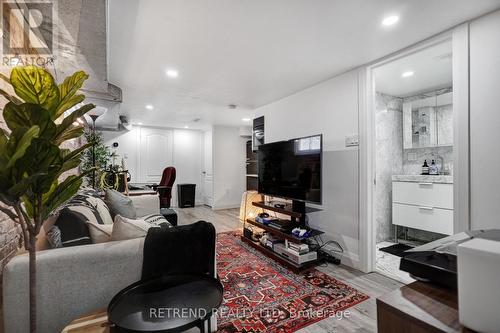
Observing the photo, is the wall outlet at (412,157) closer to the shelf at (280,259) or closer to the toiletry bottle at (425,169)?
the toiletry bottle at (425,169)

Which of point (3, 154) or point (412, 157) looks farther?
point (412, 157)

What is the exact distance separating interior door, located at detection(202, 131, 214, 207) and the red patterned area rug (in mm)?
3757

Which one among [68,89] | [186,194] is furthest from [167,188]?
[68,89]

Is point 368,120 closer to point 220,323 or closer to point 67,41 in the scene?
point 220,323

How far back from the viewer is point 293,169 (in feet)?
9.23

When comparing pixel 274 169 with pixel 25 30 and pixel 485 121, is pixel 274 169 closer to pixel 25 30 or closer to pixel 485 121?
pixel 485 121

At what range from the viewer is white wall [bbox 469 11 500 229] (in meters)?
1.62

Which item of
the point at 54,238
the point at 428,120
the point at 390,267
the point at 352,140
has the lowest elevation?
the point at 390,267

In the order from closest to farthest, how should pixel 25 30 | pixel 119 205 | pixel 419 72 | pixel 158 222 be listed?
pixel 25 30, pixel 158 222, pixel 119 205, pixel 419 72

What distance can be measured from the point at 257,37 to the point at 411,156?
3.13 meters

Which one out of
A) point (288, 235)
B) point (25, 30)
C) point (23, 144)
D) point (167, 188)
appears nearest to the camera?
point (23, 144)

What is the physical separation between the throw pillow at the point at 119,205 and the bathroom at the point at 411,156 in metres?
2.72

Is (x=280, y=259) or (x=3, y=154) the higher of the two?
(x=3, y=154)

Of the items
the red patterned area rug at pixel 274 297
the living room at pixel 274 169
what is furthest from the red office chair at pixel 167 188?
the red patterned area rug at pixel 274 297
